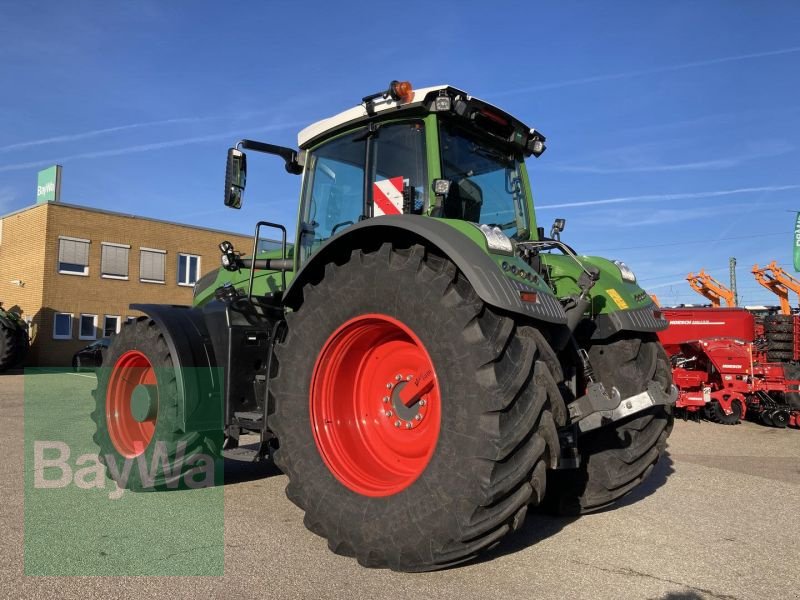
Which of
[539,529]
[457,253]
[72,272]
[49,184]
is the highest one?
[49,184]

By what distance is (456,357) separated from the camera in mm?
3025

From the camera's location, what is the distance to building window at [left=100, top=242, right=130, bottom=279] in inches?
985

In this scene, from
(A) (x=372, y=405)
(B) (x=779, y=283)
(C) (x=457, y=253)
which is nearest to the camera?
(C) (x=457, y=253)

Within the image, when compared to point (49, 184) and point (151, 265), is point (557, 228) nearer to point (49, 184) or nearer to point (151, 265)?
point (151, 265)


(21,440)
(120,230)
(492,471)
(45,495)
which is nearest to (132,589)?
(492,471)

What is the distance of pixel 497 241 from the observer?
3.24 meters

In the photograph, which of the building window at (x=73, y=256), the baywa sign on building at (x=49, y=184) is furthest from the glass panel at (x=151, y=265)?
the baywa sign on building at (x=49, y=184)

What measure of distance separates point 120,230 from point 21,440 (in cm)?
2013

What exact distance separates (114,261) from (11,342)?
761 cm

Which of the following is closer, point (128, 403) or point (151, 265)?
point (128, 403)

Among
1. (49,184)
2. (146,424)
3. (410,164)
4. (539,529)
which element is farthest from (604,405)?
(49,184)

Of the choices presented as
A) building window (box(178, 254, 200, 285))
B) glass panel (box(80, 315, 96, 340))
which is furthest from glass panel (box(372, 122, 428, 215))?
building window (box(178, 254, 200, 285))

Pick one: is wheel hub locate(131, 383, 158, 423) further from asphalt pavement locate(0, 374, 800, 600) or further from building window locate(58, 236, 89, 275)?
building window locate(58, 236, 89, 275)

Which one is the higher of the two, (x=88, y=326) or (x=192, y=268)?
(x=192, y=268)
